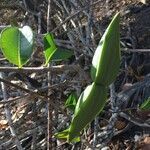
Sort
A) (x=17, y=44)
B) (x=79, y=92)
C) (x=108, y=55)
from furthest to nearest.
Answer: (x=79, y=92)
(x=17, y=44)
(x=108, y=55)

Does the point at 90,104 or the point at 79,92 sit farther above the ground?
the point at 90,104

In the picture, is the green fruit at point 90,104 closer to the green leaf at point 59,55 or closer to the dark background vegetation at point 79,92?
the green leaf at point 59,55

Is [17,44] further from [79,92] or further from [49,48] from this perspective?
[79,92]

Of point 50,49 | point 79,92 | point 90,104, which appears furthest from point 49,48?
point 79,92

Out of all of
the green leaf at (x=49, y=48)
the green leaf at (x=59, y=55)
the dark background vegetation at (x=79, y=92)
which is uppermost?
the green leaf at (x=49, y=48)

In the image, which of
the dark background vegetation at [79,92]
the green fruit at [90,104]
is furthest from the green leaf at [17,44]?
the dark background vegetation at [79,92]

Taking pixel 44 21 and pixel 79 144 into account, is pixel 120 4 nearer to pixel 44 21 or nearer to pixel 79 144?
pixel 44 21
